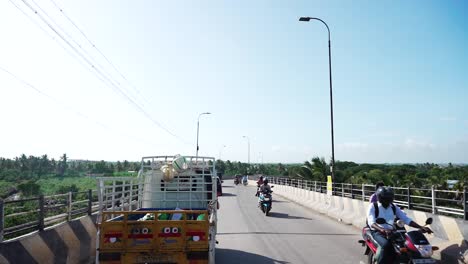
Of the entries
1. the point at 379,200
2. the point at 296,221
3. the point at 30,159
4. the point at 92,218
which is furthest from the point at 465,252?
the point at 30,159

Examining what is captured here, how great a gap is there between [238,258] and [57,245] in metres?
3.82

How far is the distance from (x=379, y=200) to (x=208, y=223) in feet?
10.1

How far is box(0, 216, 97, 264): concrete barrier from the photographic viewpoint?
580 centimetres

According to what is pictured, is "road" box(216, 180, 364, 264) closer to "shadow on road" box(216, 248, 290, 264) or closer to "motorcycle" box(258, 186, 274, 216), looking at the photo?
"shadow on road" box(216, 248, 290, 264)

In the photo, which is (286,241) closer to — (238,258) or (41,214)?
(238,258)

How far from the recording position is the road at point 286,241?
8.73m

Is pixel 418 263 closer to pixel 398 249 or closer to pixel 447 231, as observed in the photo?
pixel 398 249

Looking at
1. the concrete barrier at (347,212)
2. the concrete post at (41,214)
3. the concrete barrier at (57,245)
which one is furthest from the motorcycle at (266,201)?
the concrete post at (41,214)

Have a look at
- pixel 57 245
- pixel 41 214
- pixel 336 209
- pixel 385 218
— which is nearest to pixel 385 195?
pixel 385 218

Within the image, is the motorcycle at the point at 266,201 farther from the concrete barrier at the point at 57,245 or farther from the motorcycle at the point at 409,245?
the motorcycle at the point at 409,245

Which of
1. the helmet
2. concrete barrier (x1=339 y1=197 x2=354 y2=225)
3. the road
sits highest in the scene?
the helmet

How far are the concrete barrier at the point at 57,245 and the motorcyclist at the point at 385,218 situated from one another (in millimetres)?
5532

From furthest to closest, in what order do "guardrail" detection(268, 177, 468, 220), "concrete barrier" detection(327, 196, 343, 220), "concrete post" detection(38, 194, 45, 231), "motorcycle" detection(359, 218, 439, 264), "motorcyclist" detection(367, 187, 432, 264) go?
"concrete barrier" detection(327, 196, 343, 220), "guardrail" detection(268, 177, 468, 220), "concrete post" detection(38, 194, 45, 231), "motorcyclist" detection(367, 187, 432, 264), "motorcycle" detection(359, 218, 439, 264)

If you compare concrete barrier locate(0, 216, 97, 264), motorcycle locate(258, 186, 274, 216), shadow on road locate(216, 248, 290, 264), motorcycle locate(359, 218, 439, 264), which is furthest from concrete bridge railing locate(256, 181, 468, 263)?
concrete barrier locate(0, 216, 97, 264)
